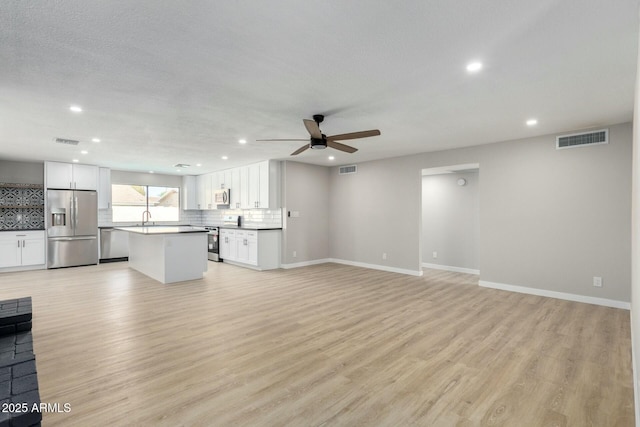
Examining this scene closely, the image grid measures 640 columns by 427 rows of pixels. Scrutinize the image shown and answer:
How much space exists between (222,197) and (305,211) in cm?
262

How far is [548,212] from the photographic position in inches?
193

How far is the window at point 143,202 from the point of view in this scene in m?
9.03

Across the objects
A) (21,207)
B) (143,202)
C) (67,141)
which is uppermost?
(67,141)

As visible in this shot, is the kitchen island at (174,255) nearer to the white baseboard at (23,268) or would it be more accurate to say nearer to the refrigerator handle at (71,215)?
the refrigerator handle at (71,215)

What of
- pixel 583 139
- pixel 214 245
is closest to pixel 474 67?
pixel 583 139

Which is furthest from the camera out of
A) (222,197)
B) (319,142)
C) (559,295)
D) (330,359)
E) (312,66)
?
(222,197)

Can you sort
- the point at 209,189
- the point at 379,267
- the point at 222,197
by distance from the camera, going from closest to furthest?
the point at 379,267, the point at 222,197, the point at 209,189

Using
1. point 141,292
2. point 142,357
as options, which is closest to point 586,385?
point 142,357

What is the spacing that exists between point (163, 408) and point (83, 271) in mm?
6523

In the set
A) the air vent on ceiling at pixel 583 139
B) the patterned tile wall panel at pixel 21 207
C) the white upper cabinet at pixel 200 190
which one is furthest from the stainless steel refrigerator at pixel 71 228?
the air vent on ceiling at pixel 583 139

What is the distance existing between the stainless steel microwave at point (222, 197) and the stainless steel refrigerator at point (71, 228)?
2948mm

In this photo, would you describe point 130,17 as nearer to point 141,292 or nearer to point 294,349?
point 294,349

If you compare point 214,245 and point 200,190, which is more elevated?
point 200,190

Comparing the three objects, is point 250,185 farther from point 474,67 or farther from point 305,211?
point 474,67
